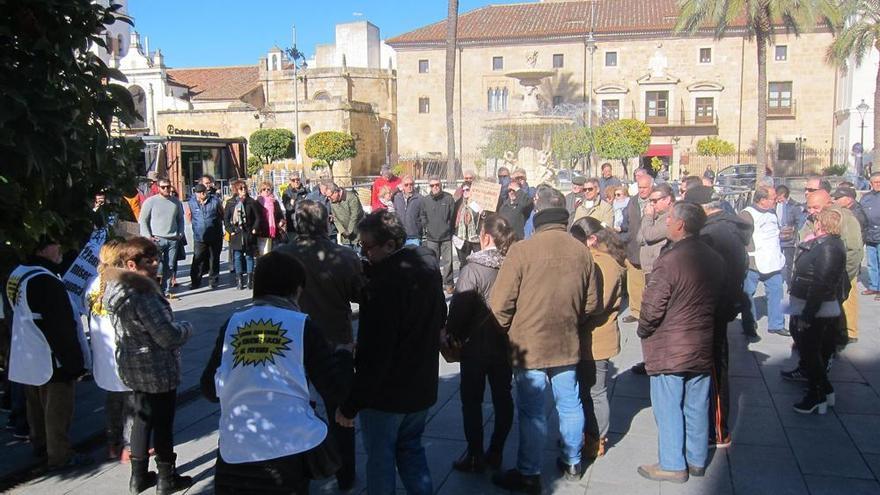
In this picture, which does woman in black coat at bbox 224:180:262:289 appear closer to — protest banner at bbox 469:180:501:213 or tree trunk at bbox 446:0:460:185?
protest banner at bbox 469:180:501:213

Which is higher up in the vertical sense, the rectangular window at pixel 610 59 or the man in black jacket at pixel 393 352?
the rectangular window at pixel 610 59

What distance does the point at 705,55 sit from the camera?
1871 inches

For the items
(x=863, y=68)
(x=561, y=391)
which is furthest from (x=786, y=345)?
(x=863, y=68)

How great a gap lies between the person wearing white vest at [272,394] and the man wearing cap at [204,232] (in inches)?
331

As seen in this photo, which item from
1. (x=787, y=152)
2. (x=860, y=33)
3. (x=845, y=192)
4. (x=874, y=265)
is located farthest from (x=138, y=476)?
(x=787, y=152)

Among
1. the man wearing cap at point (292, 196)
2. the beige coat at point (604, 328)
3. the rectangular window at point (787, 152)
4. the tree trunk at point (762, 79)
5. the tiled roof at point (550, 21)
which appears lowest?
the beige coat at point (604, 328)

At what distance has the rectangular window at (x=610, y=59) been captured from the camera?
159 ft

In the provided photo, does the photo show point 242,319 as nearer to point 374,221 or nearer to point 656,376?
point 374,221

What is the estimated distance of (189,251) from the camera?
1594cm

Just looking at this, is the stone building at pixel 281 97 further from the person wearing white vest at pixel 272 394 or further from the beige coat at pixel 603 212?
the person wearing white vest at pixel 272 394

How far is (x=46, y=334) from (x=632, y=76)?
48029 mm

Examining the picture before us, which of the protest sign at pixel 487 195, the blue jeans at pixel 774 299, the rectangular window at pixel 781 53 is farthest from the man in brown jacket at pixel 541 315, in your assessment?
the rectangular window at pixel 781 53

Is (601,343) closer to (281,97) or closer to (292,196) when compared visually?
(292,196)

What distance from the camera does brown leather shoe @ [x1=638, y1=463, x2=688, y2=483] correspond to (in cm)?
455
